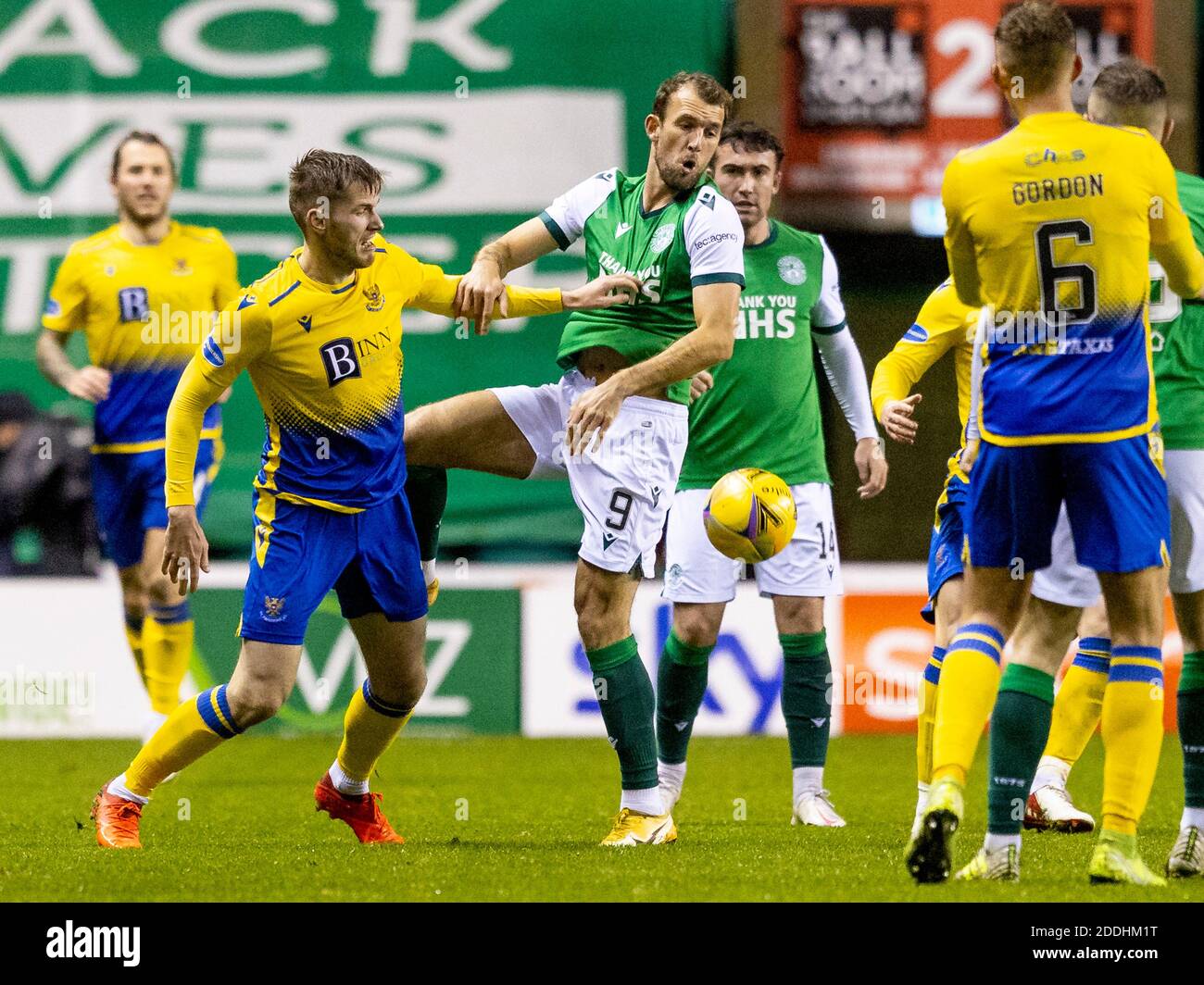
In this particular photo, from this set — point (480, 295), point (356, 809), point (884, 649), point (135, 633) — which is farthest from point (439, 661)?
point (480, 295)

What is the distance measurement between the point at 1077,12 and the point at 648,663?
163 inches

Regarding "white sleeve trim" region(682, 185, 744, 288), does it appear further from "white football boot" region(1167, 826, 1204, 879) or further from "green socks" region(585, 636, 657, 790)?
"white football boot" region(1167, 826, 1204, 879)

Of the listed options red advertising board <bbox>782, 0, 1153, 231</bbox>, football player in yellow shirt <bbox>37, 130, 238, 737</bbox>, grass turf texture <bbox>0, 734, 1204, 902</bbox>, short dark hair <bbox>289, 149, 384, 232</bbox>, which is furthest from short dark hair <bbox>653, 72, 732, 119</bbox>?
red advertising board <bbox>782, 0, 1153, 231</bbox>

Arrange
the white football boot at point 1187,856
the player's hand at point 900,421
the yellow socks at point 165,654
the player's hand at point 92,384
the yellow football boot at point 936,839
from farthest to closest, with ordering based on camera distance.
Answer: the yellow socks at point 165,654 < the player's hand at point 92,384 < the player's hand at point 900,421 < the white football boot at point 1187,856 < the yellow football boot at point 936,839

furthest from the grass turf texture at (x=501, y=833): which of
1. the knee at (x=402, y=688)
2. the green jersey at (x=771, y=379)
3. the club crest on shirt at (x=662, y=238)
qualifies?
the club crest on shirt at (x=662, y=238)

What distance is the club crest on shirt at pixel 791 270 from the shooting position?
6.69m

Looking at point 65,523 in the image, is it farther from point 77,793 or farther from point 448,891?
point 448,891

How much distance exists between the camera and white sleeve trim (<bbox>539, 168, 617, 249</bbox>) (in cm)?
582

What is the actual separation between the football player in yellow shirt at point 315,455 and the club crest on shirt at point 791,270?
53.8 inches

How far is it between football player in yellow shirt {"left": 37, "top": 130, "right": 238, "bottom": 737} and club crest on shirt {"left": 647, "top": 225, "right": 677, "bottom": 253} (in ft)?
10.1

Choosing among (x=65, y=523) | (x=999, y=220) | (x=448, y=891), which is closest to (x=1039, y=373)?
(x=999, y=220)

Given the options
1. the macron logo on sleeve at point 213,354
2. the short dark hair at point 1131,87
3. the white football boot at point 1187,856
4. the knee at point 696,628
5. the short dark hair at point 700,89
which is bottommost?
the white football boot at point 1187,856

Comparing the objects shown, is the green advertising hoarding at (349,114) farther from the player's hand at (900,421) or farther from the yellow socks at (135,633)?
the player's hand at (900,421)

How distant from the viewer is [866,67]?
9.99 metres
